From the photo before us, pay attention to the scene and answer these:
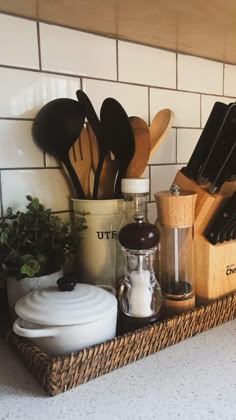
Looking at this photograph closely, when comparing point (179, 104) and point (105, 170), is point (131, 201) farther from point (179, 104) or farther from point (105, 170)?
point (179, 104)

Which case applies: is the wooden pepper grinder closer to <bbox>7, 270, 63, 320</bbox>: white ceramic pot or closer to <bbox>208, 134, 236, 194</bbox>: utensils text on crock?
<bbox>208, 134, 236, 194</bbox>: utensils text on crock

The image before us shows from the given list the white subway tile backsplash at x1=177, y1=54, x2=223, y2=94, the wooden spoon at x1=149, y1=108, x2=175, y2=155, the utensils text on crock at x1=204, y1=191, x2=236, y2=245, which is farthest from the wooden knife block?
the white subway tile backsplash at x1=177, y1=54, x2=223, y2=94

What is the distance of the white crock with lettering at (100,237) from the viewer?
633 millimetres

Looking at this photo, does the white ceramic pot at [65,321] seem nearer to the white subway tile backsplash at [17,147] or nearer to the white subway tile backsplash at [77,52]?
the white subway tile backsplash at [17,147]

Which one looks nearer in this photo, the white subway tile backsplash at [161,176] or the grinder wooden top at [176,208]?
the grinder wooden top at [176,208]

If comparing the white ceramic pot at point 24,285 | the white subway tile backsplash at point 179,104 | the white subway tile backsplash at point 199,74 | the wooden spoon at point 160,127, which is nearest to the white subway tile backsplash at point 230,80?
the white subway tile backsplash at point 199,74

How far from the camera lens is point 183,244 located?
0.62 meters

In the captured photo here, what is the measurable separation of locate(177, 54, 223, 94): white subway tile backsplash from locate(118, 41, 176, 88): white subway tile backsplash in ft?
0.10

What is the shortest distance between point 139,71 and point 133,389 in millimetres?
634

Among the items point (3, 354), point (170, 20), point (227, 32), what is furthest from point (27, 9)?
point (3, 354)

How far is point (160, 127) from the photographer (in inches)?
28.5

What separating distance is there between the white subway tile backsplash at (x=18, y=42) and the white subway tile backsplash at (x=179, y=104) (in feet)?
0.94

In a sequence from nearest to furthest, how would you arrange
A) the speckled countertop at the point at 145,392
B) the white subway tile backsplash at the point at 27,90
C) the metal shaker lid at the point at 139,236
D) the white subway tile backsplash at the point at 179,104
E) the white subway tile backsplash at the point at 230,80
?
the speckled countertop at the point at 145,392, the metal shaker lid at the point at 139,236, the white subway tile backsplash at the point at 27,90, the white subway tile backsplash at the point at 179,104, the white subway tile backsplash at the point at 230,80

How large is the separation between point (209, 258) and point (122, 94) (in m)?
0.39
